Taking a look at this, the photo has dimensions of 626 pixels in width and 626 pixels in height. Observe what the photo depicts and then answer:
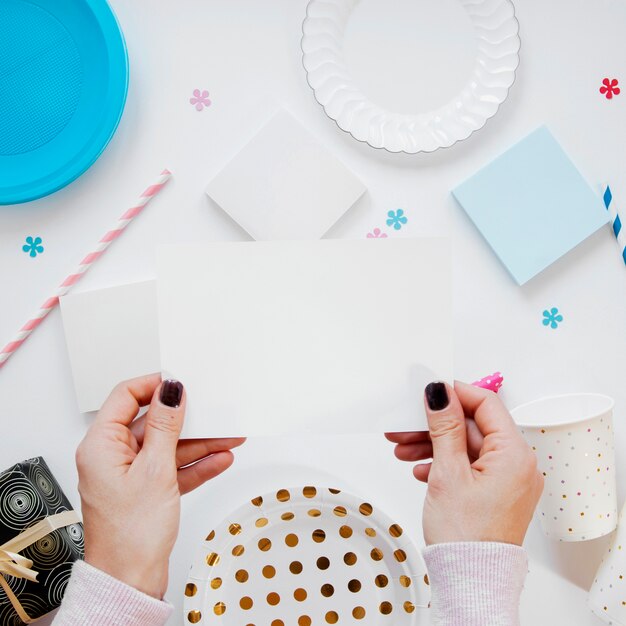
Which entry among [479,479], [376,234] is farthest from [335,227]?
[479,479]

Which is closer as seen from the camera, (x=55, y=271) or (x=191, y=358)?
(x=191, y=358)

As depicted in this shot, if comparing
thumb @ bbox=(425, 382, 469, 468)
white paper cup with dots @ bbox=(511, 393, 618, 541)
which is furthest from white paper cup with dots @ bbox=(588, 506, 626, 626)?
thumb @ bbox=(425, 382, 469, 468)

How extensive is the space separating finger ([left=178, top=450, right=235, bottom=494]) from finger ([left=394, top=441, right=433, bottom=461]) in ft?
0.65

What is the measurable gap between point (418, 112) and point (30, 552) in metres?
0.74

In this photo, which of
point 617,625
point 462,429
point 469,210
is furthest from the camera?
point 469,210

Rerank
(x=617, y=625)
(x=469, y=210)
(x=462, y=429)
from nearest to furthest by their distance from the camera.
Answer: (x=462, y=429) < (x=617, y=625) < (x=469, y=210)

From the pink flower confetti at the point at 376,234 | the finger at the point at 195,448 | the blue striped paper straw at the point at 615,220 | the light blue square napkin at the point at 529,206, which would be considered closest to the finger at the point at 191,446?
the finger at the point at 195,448

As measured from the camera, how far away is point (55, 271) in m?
0.85

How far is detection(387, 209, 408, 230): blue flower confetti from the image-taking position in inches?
33.6

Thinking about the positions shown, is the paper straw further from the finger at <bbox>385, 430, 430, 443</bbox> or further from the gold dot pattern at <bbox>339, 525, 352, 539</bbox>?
→ the gold dot pattern at <bbox>339, 525, 352, 539</bbox>

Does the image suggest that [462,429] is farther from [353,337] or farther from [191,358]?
[191,358]

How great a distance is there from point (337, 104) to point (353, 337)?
1.21 feet

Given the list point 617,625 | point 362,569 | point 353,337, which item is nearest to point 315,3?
point 353,337

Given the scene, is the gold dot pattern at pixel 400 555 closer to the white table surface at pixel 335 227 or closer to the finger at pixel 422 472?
the finger at pixel 422 472
